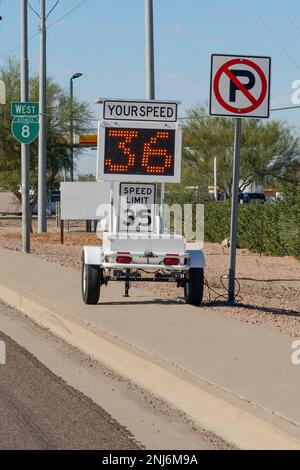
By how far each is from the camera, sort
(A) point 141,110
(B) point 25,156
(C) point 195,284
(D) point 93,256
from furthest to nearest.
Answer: (B) point 25,156, (A) point 141,110, (C) point 195,284, (D) point 93,256

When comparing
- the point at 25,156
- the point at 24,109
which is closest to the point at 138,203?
the point at 24,109

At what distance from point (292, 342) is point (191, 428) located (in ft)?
12.0

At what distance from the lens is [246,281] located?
2400cm

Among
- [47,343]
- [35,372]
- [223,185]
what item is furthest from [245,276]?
[223,185]

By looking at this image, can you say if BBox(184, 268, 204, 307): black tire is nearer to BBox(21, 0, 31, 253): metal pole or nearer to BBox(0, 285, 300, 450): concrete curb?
BBox(0, 285, 300, 450): concrete curb

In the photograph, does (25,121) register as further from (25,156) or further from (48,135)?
(48,135)

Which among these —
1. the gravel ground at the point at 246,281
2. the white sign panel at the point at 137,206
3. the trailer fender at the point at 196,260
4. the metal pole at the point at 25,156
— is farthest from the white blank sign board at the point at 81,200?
the trailer fender at the point at 196,260

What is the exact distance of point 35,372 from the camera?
36.1 feet

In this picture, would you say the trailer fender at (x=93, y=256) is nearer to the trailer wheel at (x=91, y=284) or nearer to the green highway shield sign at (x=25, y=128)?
the trailer wheel at (x=91, y=284)

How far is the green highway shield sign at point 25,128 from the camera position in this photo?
28.0 metres

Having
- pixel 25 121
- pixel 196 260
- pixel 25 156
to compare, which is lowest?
pixel 196 260

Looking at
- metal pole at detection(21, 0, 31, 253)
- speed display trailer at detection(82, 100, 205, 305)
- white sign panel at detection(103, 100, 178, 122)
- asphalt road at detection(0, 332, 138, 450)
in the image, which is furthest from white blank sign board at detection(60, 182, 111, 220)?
asphalt road at detection(0, 332, 138, 450)

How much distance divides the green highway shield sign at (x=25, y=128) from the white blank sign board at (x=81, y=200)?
18.0 feet

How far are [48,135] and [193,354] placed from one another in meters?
46.2
